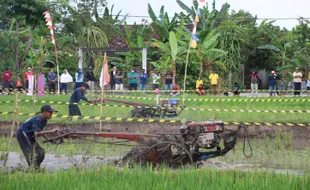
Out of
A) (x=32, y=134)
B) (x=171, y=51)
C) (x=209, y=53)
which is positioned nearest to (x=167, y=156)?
(x=32, y=134)

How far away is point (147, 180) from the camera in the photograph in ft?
25.2

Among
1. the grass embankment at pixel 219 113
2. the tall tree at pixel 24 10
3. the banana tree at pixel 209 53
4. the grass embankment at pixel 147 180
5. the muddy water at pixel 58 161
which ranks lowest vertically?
the muddy water at pixel 58 161

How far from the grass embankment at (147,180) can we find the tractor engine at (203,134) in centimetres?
127

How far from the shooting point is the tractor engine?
381 inches

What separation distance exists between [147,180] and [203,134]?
2.26m

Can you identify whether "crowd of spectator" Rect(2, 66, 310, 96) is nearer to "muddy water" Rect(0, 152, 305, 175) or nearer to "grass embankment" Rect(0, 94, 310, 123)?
"grass embankment" Rect(0, 94, 310, 123)

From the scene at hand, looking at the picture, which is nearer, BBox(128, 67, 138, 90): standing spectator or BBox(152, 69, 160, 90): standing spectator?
BBox(128, 67, 138, 90): standing spectator

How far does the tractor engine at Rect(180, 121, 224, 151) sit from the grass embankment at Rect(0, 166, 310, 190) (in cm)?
127

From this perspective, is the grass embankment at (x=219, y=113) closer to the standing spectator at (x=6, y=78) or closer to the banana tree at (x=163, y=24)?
the standing spectator at (x=6, y=78)

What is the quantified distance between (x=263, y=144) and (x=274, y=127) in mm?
1792

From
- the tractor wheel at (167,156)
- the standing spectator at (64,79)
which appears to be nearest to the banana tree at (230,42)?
the standing spectator at (64,79)

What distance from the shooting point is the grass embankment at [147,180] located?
23.7 feet

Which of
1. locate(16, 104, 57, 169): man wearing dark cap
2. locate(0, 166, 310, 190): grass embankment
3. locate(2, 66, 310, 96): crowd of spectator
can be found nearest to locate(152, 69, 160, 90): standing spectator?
locate(2, 66, 310, 96): crowd of spectator

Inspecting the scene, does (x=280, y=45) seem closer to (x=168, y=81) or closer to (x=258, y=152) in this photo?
(x=168, y=81)
